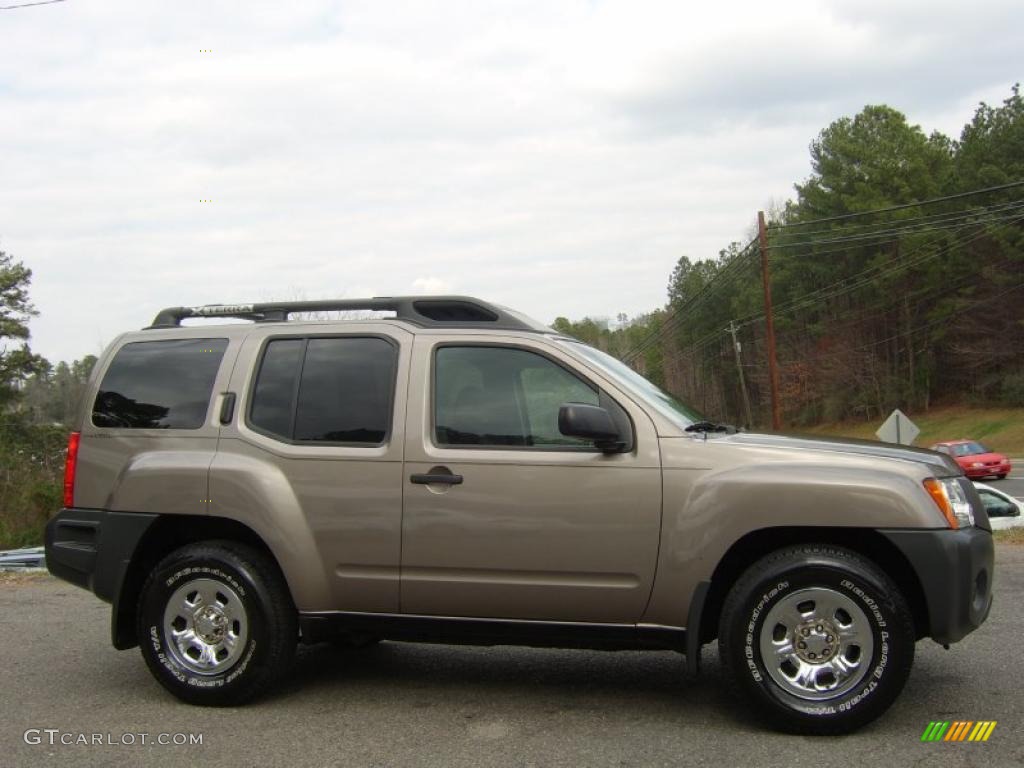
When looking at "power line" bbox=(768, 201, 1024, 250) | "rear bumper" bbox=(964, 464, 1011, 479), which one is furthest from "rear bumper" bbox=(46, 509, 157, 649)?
"power line" bbox=(768, 201, 1024, 250)

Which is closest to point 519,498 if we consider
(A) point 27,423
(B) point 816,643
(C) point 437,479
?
(C) point 437,479

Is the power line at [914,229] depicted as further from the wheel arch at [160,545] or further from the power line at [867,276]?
the wheel arch at [160,545]

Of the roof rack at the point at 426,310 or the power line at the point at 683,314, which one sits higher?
the power line at the point at 683,314

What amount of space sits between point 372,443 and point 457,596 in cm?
87

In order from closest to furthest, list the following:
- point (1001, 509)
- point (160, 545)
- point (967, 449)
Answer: point (160, 545), point (1001, 509), point (967, 449)

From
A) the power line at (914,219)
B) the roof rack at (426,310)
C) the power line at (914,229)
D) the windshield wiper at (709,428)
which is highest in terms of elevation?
the power line at (914,219)

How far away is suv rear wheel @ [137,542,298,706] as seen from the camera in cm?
482

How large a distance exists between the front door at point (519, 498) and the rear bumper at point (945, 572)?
112 cm

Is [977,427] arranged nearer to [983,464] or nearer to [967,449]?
[967,449]

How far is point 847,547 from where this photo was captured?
4398mm

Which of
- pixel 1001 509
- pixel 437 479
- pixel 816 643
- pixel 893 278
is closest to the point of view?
pixel 816 643

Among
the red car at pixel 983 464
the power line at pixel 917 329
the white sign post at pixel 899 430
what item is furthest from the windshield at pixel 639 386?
the power line at pixel 917 329

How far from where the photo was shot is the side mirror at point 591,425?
438cm

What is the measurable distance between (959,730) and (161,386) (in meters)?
4.31
